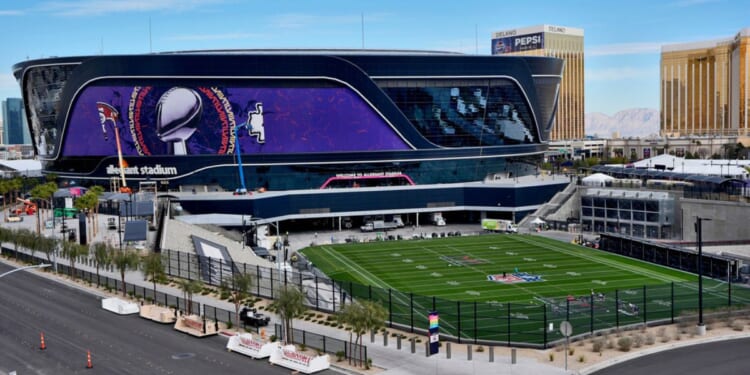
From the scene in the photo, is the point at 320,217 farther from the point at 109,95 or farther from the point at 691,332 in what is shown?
the point at 691,332

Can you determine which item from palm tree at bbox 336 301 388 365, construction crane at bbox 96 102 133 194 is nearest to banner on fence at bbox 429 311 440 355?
palm tree at bbox 336 301 388 365

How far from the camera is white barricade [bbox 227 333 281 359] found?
42375mm

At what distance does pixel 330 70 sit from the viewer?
110 metres

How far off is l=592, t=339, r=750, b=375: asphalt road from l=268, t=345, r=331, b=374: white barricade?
1320 cm

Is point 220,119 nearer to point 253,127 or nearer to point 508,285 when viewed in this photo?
point 253,127

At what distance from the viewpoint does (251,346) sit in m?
42.8

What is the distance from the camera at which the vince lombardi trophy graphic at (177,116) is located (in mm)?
108000

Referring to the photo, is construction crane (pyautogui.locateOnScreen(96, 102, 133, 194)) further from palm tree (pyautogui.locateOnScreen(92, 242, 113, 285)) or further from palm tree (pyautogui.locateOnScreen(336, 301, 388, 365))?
palm tree (pyautogui.locateOnScreen(336, 301, 388, 365))

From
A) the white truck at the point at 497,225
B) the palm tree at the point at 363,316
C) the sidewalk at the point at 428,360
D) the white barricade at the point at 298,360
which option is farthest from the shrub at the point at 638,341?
the white truck at the point at 497,225

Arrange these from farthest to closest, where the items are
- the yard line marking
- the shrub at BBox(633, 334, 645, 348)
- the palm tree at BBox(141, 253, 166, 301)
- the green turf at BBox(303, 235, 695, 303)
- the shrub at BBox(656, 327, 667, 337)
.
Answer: the green turf at BBox(303, 235, 695, 303) → the palm tree at BBox(141, 253, 166, 301) → the yard line marking → the shrub at BBox(656, 327, 667, 337) → the shrub at BBox(633, 334, 645, 348)

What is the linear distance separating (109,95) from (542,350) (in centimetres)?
8259

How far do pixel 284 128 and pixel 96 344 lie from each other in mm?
67837

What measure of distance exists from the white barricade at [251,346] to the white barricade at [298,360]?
0.48 metres

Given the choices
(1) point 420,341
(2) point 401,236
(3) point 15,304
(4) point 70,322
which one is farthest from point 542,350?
(2) point 401,236
